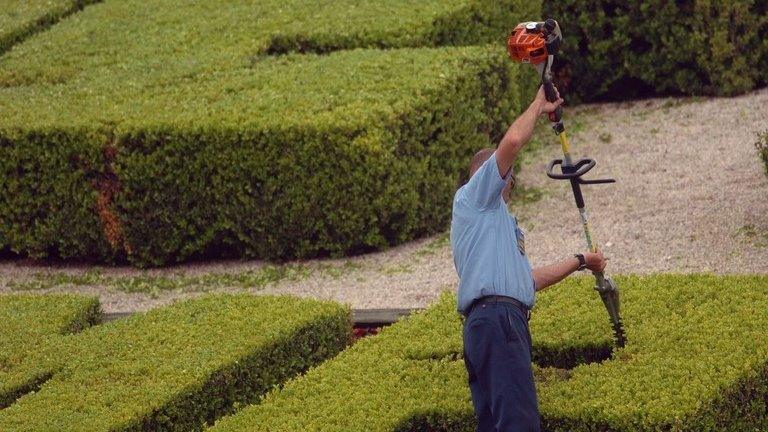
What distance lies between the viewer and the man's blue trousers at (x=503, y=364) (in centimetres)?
665

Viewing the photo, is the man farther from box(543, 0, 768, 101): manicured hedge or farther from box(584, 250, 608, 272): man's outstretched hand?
box(543, 0, 768, 101): manicured hedge

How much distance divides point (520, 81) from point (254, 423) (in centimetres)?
760

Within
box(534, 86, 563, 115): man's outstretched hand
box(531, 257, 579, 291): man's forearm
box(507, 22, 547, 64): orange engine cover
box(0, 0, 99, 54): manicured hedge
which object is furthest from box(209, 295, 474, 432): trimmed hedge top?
box(0, 0, 99, 54): manicured hedge

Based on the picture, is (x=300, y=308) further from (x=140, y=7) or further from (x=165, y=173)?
(x=140, y=7)

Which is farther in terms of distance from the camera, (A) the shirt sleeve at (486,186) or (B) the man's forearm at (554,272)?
(B) the man's forearm at (554,272)

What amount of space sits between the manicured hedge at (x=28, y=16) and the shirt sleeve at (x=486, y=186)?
1098 cm

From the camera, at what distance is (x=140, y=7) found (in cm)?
1697

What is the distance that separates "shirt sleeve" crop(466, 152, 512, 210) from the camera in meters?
6.63

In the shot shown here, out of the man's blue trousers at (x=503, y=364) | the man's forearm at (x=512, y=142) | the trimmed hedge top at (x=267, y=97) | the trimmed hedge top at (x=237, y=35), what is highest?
the man's forearm at (x=512, y=142)

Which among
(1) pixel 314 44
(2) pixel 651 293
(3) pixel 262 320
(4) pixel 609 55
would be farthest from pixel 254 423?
(4) pixel 609 55

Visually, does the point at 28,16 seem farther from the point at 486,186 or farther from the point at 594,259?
the point at 486,186

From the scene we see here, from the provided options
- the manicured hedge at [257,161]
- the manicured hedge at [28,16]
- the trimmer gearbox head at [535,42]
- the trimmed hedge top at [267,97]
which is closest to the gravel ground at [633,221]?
the manicured hedge at [257,161]

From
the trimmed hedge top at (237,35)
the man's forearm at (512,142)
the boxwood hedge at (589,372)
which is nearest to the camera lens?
the man's forearm at (512,142)

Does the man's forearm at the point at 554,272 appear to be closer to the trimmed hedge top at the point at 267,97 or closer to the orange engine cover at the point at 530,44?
the orange engine cover at the point at 530,44
